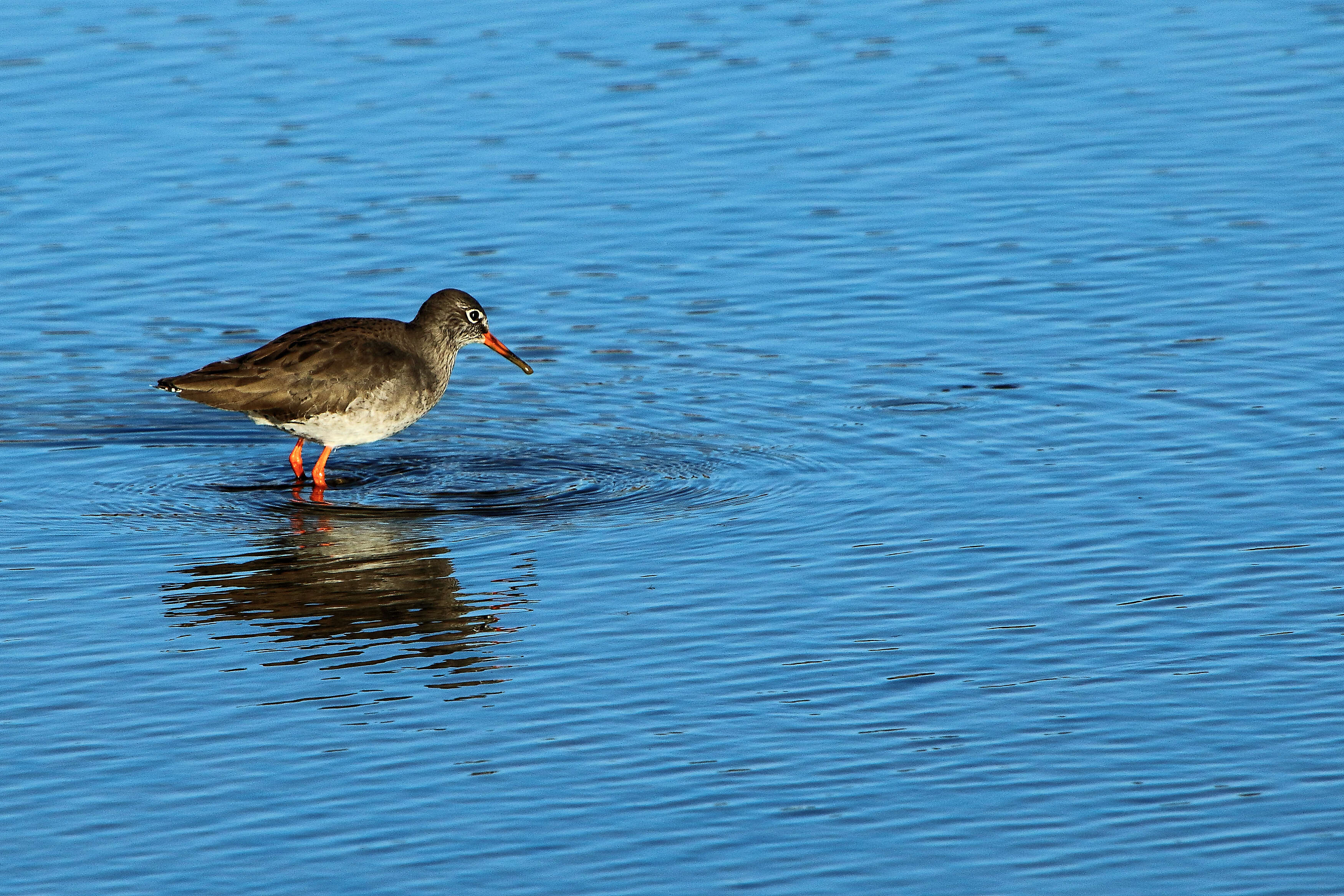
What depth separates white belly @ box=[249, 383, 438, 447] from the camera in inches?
622

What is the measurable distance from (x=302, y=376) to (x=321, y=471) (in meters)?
0.73

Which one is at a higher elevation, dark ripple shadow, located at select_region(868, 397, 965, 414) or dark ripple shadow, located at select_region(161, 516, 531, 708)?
dark ripple shadow, located at select_region(161, 516, 531, 708)

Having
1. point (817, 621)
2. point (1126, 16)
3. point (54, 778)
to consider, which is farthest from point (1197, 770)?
point (1126, 16)

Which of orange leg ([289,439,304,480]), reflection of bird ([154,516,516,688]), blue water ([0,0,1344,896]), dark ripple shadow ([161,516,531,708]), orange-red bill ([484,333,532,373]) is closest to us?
blue water ([0,0,1344,896])

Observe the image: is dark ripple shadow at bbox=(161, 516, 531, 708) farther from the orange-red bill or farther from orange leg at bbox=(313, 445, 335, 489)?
the orange-red bill

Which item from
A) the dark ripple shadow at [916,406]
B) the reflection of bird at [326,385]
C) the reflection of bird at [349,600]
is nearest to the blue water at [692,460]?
the reflection of bird at [349,600]

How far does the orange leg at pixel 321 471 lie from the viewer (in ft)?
51.6

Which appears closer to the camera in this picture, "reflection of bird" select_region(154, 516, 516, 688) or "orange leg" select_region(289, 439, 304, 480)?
"reflection of bird" select_region(154, 516, 516, 688)

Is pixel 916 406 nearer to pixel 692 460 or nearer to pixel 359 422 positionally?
pixel 692 460

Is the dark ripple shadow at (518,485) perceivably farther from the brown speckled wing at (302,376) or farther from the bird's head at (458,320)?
the bird's head at (458,320)

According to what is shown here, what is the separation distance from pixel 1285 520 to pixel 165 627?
286 inches

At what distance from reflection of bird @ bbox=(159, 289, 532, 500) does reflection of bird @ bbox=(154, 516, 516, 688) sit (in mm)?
1450

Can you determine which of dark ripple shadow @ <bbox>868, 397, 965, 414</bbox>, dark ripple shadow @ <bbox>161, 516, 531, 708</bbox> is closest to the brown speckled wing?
dark ripple shadow @ <bbox>161, 516, 531, 708</bbox>

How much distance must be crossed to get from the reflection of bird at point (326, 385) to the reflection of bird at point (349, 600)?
1.45m
